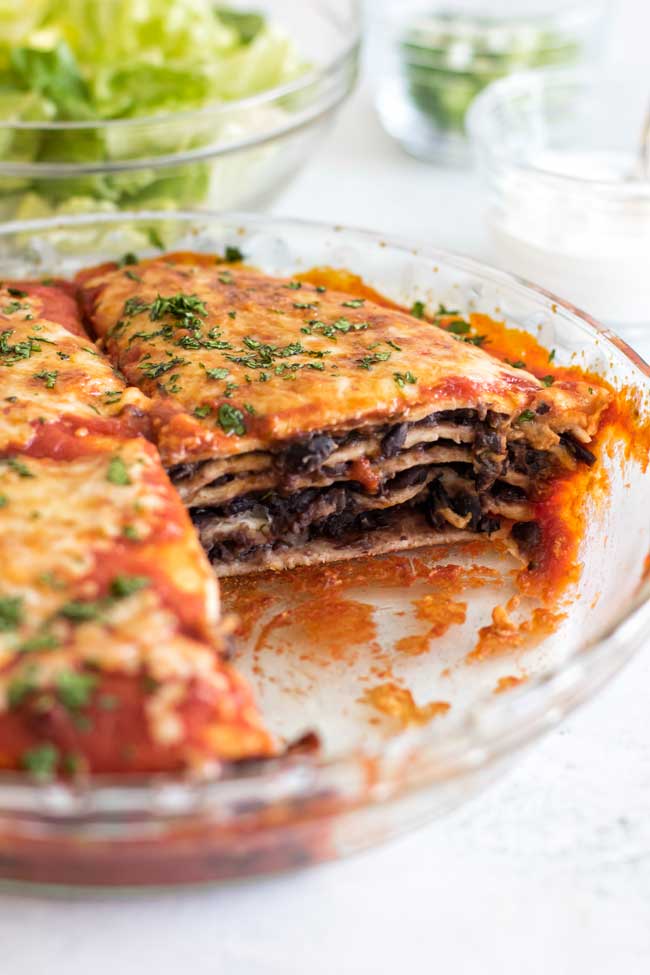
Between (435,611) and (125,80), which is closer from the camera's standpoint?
(435,611)

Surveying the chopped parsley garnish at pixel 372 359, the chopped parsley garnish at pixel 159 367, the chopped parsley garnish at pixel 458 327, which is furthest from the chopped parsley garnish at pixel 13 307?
the chopped parsley garnish at pixel 458 327

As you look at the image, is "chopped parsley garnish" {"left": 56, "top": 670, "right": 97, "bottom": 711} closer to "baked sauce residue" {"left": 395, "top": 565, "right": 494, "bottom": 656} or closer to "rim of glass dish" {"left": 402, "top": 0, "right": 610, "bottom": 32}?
"baked sauce residue" {"left": 395, "top": 565, "right": 494, "bottom": 656}

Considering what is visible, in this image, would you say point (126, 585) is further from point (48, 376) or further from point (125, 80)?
point (125, 80)

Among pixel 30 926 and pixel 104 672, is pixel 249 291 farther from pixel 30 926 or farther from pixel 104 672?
pixel 30 926

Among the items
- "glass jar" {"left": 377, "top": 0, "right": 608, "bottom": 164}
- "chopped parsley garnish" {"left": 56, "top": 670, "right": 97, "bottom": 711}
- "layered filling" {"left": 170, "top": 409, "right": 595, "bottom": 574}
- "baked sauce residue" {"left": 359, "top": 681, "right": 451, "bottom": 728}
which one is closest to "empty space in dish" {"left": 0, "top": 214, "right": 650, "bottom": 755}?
"baked sauce residue" {"left": 359, "top": 681, "right": 451, "bottom": 728}

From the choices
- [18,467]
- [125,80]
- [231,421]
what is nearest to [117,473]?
[18,467]
